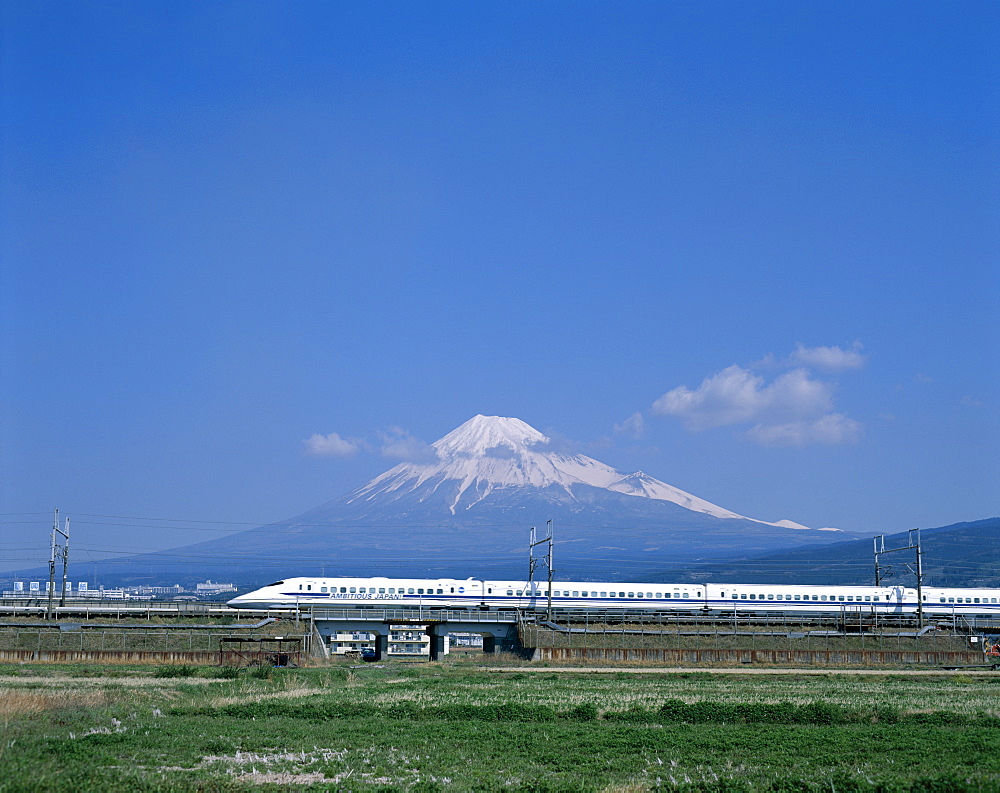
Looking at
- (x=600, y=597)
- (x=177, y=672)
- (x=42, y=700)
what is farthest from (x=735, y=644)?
(x=42, y=700)

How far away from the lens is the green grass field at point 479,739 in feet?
69.3

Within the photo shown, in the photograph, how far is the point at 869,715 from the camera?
3234 cm

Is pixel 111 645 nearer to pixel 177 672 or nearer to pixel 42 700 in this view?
pixel 177 672

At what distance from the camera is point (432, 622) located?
7362 cm

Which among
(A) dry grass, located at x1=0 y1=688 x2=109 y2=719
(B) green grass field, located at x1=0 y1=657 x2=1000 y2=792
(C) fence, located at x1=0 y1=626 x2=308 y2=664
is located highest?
(A) dry grass, located at x1=0 y1=688 x2=109 y2=719

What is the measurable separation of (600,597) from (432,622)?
19.1 meters

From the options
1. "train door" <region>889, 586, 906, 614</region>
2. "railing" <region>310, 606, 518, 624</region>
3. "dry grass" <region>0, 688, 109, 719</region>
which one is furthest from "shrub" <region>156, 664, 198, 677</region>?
"train door" <region>889, 586, 906, 614</region>

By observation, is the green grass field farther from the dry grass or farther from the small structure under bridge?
the small structure under bridge

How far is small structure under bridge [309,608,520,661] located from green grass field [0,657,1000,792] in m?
30.2

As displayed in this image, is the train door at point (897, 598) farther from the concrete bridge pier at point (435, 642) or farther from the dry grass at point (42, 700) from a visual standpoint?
the dry grass at point (42, 700)

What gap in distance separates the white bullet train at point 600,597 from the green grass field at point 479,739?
136ft

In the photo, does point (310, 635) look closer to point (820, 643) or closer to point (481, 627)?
point (481, 627)

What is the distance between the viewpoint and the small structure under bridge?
72938mm

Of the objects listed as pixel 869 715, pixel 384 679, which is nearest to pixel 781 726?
pixel 869 715
